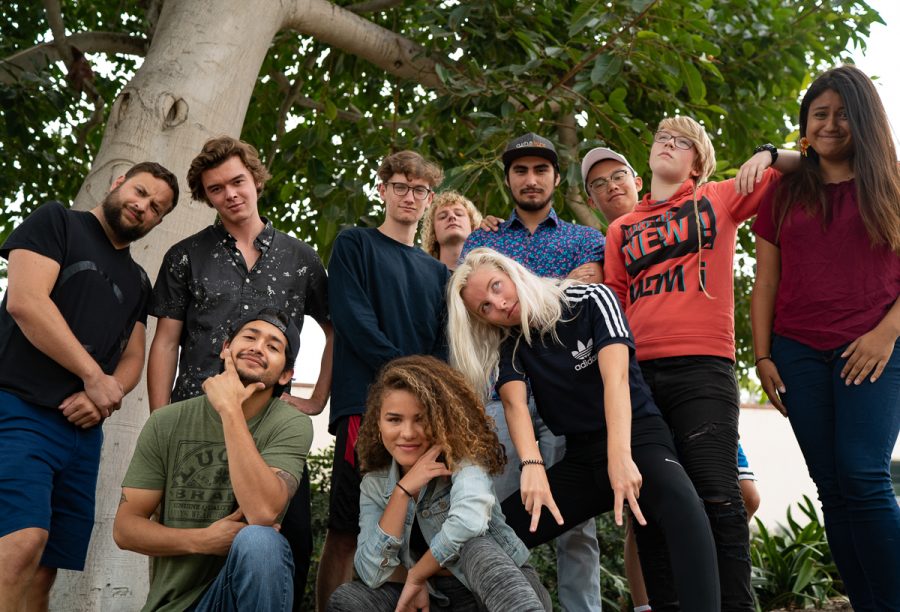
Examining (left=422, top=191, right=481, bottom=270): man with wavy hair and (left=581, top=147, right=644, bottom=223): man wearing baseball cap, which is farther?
(left=422, top=191, right=481, bottom=270): man with wavy hair

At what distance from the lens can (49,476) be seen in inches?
129

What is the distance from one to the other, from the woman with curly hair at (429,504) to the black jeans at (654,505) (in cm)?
21

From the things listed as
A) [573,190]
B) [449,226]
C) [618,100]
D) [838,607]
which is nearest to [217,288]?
[449,226]

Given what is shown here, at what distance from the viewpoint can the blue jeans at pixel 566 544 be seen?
147 inches

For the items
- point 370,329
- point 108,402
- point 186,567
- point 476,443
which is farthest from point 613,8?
point 186,567

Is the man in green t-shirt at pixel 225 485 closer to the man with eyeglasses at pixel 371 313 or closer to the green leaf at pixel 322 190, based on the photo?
the man with eyeglasses at pixel 371 313

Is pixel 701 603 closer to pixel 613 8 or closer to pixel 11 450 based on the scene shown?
pixel 11 450

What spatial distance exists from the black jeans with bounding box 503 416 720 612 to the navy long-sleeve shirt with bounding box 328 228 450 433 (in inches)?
33.5

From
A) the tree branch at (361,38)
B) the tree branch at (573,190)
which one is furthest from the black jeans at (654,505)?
the tree branch at (361,38)

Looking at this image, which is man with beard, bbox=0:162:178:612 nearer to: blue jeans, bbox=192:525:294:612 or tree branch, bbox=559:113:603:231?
blue jeans, bbox=192:525:294:612

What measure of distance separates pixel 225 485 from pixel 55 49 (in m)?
4.51

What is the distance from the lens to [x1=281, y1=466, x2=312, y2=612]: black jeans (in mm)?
3391

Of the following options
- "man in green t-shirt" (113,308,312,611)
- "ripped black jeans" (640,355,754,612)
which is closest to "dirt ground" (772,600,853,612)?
"ripped black jeans" (640,355,754,612)

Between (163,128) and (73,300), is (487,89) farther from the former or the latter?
(73,300)
